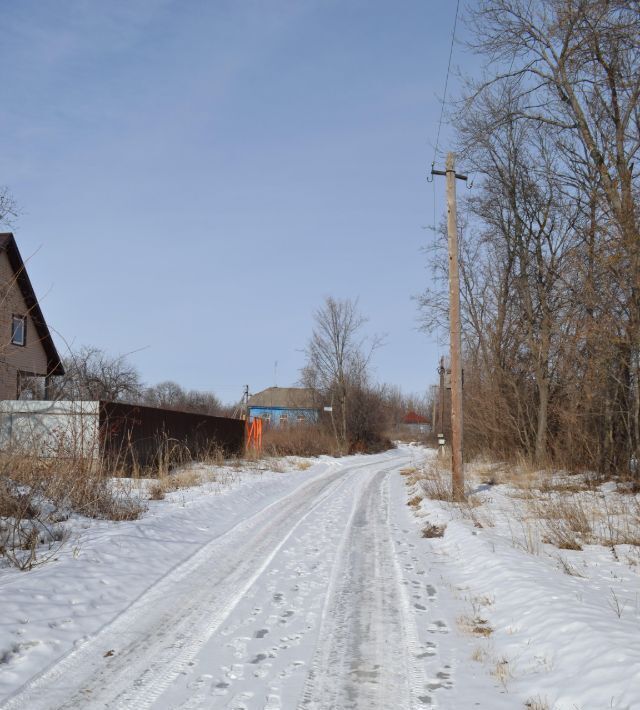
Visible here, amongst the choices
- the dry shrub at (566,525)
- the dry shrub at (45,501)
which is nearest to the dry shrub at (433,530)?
the dry shrub at (566,525)

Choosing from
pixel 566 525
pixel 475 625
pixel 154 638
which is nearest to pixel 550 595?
pixel 475 625

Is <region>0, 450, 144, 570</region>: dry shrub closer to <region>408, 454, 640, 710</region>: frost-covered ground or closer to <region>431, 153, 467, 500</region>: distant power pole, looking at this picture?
<region>408, 454, 640, 710</region>: frost-covered ground

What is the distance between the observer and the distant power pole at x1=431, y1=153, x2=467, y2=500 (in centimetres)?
1318

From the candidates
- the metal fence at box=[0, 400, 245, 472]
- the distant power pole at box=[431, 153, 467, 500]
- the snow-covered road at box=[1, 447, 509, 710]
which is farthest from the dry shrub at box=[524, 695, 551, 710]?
the distant power pole at box=[431, 153, 467, 500]

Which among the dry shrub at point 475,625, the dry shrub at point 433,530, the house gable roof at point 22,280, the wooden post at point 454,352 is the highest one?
the house gable roof at point 22,280

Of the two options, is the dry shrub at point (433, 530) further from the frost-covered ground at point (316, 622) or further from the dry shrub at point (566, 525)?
the dry shrub at point (566, 525)

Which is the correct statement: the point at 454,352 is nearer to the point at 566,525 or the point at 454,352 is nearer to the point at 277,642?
the point at 566,525

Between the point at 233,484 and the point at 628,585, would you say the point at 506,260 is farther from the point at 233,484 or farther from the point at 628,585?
the point at 628,585

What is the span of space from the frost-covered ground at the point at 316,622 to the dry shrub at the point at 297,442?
22802 millimetres

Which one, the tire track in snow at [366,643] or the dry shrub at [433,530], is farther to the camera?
the dry shrub at [433,530]

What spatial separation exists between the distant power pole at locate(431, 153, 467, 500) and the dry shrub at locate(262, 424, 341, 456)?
1743cm

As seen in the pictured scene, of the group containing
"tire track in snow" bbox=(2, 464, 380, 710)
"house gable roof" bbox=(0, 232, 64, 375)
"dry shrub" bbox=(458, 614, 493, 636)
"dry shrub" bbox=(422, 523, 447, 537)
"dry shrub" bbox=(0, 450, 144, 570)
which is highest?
"house gable roof" bbox=(0, 232, 64, 375)

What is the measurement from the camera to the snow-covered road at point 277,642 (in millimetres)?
3627

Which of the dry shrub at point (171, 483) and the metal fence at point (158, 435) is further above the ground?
the metal fence at point (158, 435)
